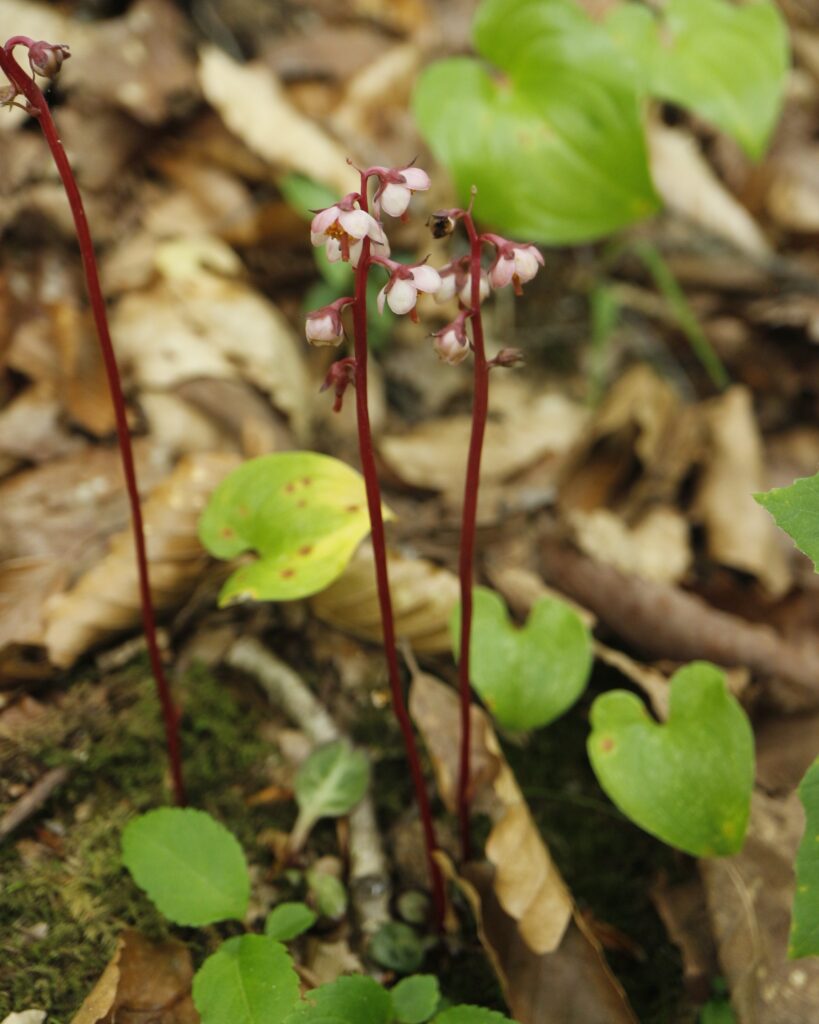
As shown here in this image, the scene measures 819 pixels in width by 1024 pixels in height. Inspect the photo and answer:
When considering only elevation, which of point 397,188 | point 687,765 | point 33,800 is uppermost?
point 397,188

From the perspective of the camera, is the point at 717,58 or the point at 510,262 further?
the point at 717,58

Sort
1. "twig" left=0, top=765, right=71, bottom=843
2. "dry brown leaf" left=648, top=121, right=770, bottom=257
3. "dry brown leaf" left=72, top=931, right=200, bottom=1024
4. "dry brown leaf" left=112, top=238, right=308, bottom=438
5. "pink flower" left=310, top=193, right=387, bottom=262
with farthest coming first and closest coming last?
"dry brown leaf" left=648, top=121, right=770, bottom=257 → "dry brown leaf" left=112, top=238, right=308, bottom=438 → "twig" left=0, top=765, right=71, bottom=843 → "dry brown leaf" left=72, top=931, right=200, bottom=1024 → "pink flower" left=310, top=193, right=387, bottom=262

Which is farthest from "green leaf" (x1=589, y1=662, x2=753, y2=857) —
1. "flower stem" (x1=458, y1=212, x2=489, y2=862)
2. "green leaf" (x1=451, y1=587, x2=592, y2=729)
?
"flower stem" (x1=458, y1=212, x2=489, y2=862)

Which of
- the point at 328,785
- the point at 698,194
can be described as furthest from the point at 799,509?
the point at 698,194

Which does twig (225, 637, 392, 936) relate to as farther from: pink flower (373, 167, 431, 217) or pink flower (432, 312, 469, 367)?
pink flower (373, 167, 431, 217)

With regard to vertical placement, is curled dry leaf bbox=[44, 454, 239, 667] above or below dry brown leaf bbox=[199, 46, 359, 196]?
below

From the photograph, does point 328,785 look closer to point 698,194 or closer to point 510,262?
point 510,262

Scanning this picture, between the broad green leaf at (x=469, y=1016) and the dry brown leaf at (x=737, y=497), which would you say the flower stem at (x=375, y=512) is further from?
the dry brown leaf at (x=737, y=497)
